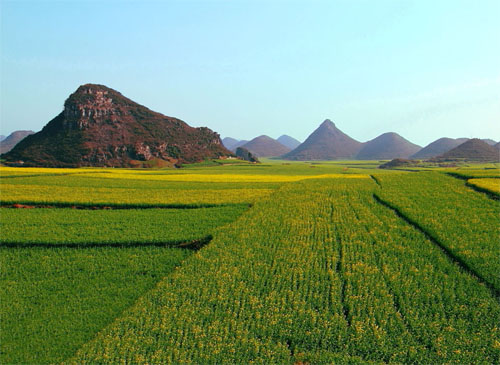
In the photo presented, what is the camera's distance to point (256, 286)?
1073 centimetres

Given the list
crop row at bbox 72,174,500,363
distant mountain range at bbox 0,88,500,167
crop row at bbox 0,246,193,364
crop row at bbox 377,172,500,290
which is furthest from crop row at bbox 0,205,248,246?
distant mountain range at bbox 0,88,500,167

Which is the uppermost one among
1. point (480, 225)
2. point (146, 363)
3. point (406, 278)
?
point (480, 225)

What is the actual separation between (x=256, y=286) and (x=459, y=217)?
1484cm

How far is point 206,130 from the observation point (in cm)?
12512

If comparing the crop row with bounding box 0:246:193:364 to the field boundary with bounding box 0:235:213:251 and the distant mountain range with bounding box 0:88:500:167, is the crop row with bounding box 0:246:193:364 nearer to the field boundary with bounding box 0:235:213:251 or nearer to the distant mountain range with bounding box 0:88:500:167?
the field boundary with bounding box 0:235:213:251

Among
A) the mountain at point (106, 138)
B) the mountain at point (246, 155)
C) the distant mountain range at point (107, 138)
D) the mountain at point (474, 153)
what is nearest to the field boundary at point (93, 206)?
the mountain at point (106, 138)

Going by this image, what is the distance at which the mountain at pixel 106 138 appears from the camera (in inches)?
3204

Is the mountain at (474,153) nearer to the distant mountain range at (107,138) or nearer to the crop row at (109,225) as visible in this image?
the distant mountain range at (107,138)

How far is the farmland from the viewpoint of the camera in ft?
26.7

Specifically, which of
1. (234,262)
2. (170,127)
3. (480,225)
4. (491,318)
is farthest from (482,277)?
(170,127)

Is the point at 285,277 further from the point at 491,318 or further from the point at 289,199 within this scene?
the point at 289,199

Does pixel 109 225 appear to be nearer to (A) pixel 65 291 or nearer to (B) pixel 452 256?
(A) pixel 65 291

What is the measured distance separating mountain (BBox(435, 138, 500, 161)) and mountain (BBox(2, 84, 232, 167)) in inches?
4098

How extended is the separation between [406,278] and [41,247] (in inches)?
712
